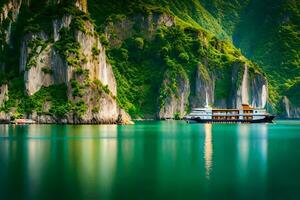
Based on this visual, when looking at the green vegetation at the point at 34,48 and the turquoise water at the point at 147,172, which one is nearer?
the turquoise water at the point at 147,172

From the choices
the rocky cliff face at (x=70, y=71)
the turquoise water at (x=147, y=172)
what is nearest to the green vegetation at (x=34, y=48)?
the rocky cliff face at (x=70, y=71)

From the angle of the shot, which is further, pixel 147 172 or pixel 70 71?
pixel 70 71

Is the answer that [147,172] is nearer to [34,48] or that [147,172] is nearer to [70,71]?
[70,71]

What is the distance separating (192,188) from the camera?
41844 millimetres

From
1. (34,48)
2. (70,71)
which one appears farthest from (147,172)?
(34,48)

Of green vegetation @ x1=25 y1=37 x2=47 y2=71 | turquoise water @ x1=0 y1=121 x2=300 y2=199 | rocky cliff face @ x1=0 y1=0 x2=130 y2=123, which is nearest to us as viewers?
turquoise water @ x1=0 y1=121 x2=300 y2=199

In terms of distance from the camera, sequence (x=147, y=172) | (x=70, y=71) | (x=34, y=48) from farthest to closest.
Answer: (x=34, y=48) → (x=70, y=71) → (x=147, y=172)

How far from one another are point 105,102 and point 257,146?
92538mm

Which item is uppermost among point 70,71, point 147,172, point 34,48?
point 34,48

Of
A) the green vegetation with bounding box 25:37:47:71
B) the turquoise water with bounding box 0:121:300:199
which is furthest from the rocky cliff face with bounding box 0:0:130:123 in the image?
the turquoise water with bounding box 0:121:300:199

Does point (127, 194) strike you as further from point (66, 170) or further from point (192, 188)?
point (66, 170)

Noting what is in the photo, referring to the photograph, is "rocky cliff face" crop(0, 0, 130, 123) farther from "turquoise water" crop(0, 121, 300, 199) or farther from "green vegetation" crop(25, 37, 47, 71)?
"turquoise water" crop(0, 121, 300, 199)

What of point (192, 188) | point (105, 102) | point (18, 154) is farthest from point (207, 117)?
point (192, 188)

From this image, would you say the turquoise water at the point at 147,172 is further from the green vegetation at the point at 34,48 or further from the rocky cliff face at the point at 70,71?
the green vegetation at the point at 34,48
